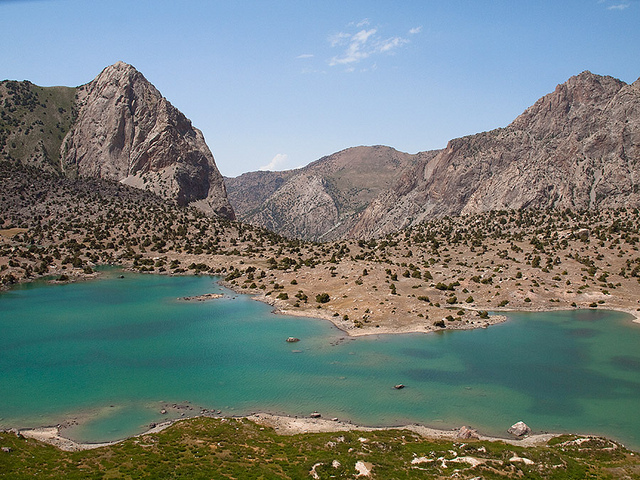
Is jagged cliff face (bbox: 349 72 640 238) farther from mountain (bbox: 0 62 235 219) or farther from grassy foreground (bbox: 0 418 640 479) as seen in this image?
grassy foreground (bbox: 0 418 640 479)

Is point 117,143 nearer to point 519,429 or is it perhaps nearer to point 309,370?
point 309,370

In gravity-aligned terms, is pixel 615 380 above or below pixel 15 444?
below

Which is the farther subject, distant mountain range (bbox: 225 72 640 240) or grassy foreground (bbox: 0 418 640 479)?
distant mountain range (bbox: 225 72 640 240)

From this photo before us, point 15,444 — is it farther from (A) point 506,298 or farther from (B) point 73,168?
(B) point 73,168

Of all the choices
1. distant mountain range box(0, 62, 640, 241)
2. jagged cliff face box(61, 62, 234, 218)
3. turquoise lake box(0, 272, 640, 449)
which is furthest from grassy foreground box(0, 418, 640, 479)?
jagged cliff face box(61, 62, 234, 218)

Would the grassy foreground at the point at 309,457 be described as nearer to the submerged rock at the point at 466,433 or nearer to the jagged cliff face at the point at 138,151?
the submerged rock at the point at 466,433

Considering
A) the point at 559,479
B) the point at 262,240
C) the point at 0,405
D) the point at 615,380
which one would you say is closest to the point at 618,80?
the point at 262,240
